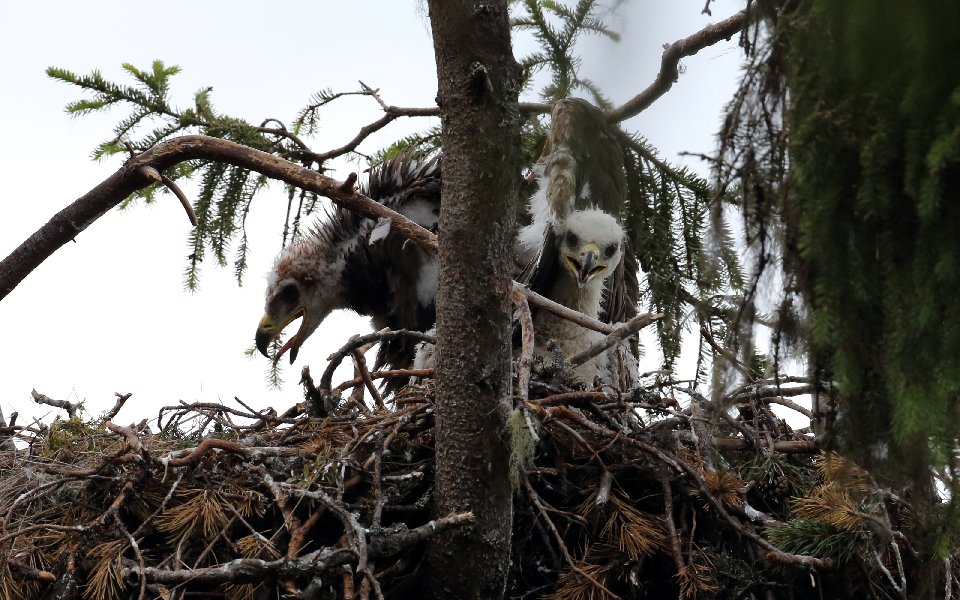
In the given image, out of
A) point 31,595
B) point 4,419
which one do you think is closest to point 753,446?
point 31,595

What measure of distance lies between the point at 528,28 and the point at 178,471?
7.43 feet

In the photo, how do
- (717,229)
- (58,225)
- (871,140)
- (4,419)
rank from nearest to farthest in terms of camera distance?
(871,140) → (717,229) → (58,225) → (4,419)

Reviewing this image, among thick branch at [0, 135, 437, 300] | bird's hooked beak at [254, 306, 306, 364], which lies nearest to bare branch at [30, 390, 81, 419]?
thick branch at [0, 135, 437, 300]

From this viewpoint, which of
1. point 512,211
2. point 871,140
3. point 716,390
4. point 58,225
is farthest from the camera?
point 58,225

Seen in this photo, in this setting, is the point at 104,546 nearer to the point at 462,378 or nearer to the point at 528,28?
the point at 462,378

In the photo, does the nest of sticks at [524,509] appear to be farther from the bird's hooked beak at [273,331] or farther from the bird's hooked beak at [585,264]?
the bird's hooked beak at [273,331]

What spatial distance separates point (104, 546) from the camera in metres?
2.91

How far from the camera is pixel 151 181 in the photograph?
11.3 ft

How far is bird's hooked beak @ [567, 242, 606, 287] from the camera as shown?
3949 millimetres

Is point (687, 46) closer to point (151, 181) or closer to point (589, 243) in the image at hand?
point (589, 243)

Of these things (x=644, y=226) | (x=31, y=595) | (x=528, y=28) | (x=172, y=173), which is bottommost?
(x=31, y=595)

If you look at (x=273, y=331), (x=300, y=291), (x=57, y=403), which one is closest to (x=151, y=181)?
(x=57, y=403)

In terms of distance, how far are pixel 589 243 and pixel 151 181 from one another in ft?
5.55

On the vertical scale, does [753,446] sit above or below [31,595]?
above
